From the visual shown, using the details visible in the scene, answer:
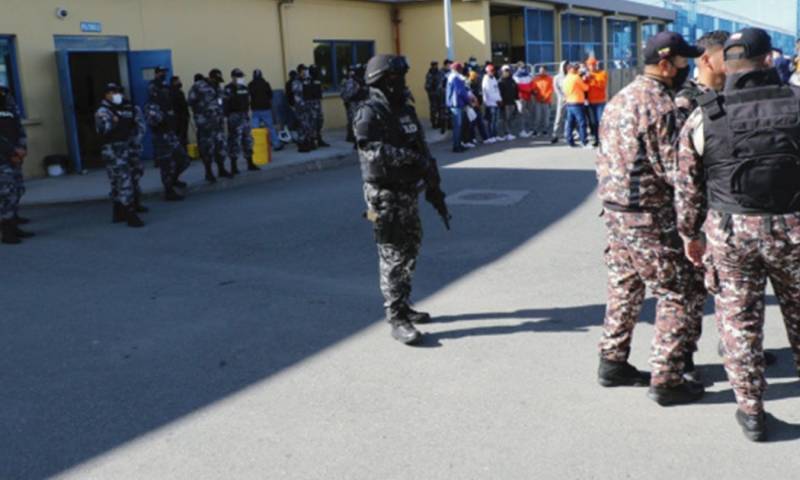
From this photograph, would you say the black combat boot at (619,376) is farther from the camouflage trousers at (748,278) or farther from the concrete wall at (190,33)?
the concrete wall at (190,33)

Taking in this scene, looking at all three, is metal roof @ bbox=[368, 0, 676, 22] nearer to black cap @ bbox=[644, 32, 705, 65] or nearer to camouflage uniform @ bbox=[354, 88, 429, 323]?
camouflage uniform @ bbox=[354, 88, 429, 323]

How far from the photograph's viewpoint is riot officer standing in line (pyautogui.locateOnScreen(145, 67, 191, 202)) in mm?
12047

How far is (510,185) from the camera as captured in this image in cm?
1218

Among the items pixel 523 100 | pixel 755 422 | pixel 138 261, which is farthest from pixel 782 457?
pixel 523 100

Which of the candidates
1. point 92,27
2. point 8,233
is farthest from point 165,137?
point 92,27

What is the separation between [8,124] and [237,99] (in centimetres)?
513

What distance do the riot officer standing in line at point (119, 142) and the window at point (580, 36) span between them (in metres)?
23.7

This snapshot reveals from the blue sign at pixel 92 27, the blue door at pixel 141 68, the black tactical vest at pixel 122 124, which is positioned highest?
the blue sign at pixel 92 27

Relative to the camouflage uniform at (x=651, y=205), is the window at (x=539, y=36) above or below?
above

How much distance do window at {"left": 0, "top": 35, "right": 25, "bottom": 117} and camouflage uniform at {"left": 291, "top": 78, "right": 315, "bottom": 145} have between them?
5.52 meters

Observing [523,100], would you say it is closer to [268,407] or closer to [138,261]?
[138,261]

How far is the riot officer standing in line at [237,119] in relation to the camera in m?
14.4

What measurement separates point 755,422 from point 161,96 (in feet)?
34.0

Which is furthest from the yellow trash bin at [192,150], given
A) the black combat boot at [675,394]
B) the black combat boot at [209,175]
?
the black combat boot at [675,394]
